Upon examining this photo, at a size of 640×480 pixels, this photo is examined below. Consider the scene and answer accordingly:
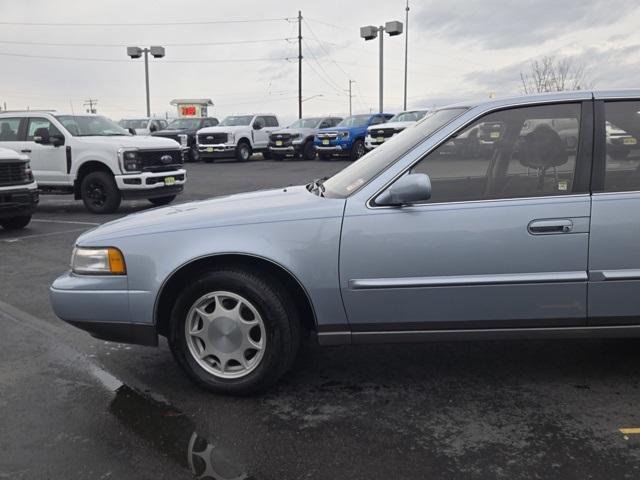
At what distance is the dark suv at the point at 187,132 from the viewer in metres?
26.4

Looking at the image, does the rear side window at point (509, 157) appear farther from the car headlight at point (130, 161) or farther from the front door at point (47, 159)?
the front door at point (47, 159)

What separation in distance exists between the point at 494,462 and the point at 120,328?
2142 millimetres

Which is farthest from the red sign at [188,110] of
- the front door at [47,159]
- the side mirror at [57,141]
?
the side mirror at [57,141]

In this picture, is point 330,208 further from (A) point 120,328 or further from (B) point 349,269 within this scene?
(A) point 120,328

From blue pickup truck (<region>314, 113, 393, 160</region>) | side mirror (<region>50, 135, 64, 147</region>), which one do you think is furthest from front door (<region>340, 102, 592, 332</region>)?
blue pickup truck (<region>314, 113, 393, 160</region>)

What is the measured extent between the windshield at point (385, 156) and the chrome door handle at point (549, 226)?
78 centimetres

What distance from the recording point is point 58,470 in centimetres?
285

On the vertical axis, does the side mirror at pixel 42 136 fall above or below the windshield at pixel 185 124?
below

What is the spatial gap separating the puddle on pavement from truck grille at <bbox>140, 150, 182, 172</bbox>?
8.28 meters

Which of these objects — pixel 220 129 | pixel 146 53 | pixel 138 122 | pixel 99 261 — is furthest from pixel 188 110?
pixel 99 261

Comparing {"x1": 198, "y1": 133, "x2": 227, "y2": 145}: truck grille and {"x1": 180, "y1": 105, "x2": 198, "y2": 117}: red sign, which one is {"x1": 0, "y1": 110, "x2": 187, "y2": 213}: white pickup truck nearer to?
{"x1": 198, "y1": 133, "x2": 227, "y2": 145}: truck grille

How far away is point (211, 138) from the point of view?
2575cm

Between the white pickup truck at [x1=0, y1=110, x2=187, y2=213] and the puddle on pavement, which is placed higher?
the white pickup truck at [x1=0, y1=110, x2=187, y2=213]

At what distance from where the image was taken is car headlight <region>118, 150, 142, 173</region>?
11136 mm
